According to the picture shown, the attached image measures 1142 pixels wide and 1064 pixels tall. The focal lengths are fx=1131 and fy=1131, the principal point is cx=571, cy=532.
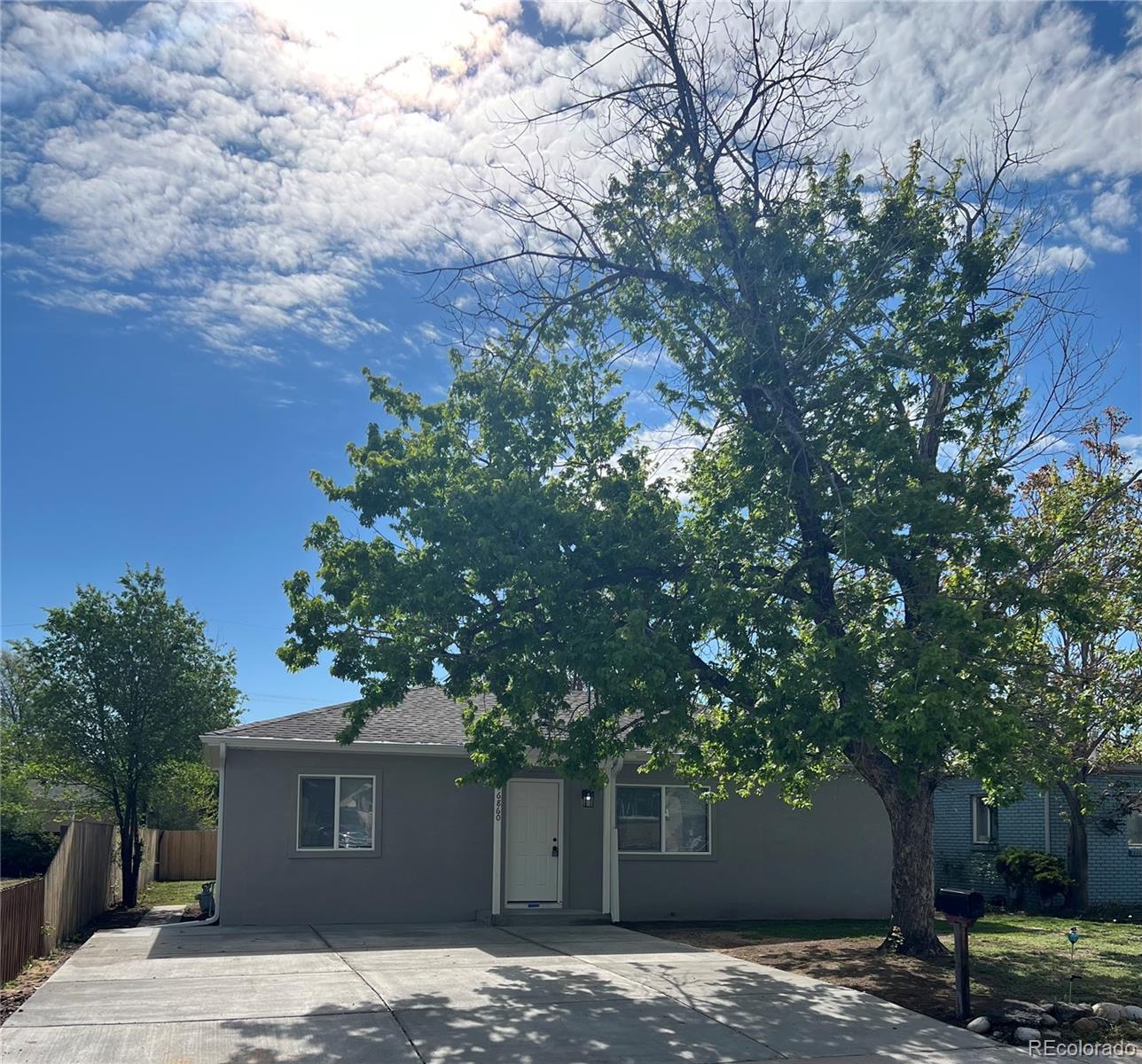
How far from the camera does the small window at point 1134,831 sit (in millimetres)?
24547

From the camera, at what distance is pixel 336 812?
17.6 metres

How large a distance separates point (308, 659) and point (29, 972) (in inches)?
175

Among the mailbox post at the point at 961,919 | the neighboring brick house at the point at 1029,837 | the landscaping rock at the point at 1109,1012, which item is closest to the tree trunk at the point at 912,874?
the mailbox post at the point at 961,919

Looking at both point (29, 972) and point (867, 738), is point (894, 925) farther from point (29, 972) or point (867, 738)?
point (29, 972)

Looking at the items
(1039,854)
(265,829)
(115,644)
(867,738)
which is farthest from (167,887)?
(867,738)

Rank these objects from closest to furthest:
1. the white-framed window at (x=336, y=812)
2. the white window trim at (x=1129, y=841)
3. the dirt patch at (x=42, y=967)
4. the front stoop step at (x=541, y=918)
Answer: the dirt patch at (x=42, y=967) → the white-framed window at (x=336, y=812) → the front stoop step at (x=541, y=918) → the white window trim at (x=1129, y=841)

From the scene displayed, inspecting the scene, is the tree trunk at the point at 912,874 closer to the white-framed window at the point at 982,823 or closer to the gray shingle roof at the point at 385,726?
the gray shingle roof at the point at 385,726

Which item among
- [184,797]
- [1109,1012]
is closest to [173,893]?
[184,797]

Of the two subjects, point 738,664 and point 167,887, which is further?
point 167,887

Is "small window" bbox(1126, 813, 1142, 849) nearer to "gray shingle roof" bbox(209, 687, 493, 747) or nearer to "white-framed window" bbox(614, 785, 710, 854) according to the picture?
"white-framed window" bbox(614, 785, 710, 854)

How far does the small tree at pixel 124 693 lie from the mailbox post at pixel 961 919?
17093 mm

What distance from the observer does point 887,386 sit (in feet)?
44.1

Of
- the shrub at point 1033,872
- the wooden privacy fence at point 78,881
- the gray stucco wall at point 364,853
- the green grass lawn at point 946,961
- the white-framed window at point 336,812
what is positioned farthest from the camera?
→ the shrub at point 1033,872

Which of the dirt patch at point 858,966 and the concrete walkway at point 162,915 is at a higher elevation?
the dirt patch at point 858,966
